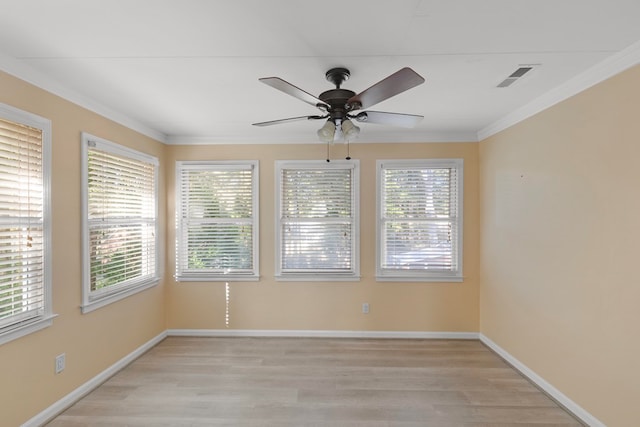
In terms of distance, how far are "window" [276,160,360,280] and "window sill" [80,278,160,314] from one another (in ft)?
4.90

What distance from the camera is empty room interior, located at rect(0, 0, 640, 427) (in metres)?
1.79

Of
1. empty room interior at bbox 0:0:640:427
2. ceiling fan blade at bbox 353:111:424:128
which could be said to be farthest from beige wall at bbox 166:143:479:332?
ceiling fan blade at bbox 353:111:424:128

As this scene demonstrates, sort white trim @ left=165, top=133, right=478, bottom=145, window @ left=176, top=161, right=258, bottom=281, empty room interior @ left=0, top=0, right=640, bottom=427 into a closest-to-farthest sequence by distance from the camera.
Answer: empty room interior @ left=0, top=0, right=640, bottom=427
white trim @ left=165, top=133, right=478, bottom=145
window @ left=176, top=161, right=258, bottom=281

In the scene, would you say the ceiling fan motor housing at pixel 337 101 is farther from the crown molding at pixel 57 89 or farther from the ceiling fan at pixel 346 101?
the crown molding at pixel 57 89

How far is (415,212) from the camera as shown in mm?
3826

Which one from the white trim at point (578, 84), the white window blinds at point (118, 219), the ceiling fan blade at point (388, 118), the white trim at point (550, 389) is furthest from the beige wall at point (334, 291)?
the ceiling fan blade at point (388, 118)

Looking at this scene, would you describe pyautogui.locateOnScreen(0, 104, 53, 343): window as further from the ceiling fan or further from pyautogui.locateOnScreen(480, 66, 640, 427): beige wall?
pyautogui.locateOnScreen(480, 66, 640, 427): beige wall

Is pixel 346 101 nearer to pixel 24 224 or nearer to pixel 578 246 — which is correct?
pixel 578 246

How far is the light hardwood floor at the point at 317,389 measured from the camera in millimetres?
2316

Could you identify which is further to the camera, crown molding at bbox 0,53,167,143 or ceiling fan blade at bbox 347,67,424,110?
crown molding at bbox 0,53,167,143

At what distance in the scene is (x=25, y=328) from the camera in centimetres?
207

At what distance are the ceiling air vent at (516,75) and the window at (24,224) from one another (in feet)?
11.3

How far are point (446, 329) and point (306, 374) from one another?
1915 mm

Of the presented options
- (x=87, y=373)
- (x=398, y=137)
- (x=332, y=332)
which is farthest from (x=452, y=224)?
(x=87, y=373)
